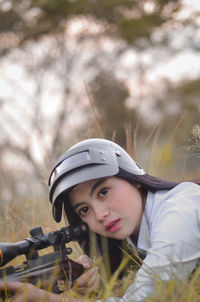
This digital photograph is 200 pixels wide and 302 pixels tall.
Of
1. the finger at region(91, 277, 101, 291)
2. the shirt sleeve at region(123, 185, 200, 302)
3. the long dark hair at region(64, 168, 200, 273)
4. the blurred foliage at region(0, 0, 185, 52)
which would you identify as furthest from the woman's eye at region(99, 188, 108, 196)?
the blurred foliage at region(0, 0, 185, 52)

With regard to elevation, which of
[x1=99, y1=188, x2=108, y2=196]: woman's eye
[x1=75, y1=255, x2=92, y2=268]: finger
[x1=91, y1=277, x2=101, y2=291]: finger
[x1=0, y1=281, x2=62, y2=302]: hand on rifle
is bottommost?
[x1=91, y1=277, x2=101, y2=291]: finger

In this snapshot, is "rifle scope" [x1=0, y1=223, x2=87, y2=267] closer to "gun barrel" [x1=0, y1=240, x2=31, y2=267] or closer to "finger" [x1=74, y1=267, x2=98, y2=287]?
"gun barrel" [x1=0, y1=240, x2=31, y2=267]

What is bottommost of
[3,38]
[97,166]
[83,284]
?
[83,284]

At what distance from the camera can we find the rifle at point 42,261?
220 cm

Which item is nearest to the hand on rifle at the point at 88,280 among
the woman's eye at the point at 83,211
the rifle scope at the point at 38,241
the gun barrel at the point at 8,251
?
the rifle scope at the point at 38,241

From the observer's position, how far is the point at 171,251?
218 centimetres

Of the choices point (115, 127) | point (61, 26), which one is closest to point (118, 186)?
point (61, 26)

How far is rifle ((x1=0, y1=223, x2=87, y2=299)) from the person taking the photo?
7.22 ft

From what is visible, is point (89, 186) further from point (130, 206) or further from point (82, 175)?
point (130, 206)

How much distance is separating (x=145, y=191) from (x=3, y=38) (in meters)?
11.7

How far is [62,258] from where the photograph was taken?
2549mm

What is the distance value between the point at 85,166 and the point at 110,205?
0.90 ft

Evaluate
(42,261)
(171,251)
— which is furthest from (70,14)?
(171,251)

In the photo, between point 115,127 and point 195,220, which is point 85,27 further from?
point 195,220
